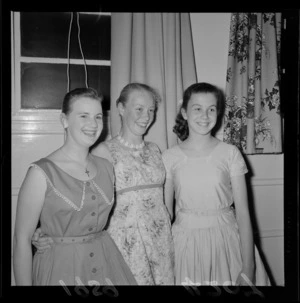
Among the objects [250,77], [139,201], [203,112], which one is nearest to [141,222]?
[139,201]

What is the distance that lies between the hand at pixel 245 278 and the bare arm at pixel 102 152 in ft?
1.92

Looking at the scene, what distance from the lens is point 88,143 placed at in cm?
103

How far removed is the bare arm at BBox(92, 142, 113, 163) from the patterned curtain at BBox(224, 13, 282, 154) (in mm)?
520

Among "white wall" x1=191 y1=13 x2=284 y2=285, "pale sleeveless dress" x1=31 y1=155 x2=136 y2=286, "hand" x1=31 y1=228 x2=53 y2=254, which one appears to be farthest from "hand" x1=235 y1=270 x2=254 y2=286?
"hand" x1=31 y1=228 x2=53 y2=254

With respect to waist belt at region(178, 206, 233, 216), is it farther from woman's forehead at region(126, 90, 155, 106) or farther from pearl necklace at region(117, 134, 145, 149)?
woman's forehead at region(126, 90, 155, 106)

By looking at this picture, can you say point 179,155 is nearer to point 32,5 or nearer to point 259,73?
point 259,73

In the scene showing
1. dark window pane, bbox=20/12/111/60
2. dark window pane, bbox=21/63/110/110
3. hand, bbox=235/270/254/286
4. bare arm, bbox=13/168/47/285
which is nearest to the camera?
bare arm, bbox=13/168/47/285

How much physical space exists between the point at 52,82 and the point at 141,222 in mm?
652

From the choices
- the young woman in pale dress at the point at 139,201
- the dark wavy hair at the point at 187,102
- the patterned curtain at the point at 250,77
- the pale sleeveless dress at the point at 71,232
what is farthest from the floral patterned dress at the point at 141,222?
the patterned curtain at the point at 250,77

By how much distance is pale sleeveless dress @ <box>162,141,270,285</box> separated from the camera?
1.13m

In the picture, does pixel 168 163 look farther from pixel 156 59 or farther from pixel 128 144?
pixel 156 59

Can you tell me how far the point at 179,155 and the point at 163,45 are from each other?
1.52ft

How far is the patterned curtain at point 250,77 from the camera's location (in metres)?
1.38

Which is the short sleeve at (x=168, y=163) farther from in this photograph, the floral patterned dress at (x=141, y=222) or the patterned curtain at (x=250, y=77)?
the patterned curtain at (x=250, y=77)
